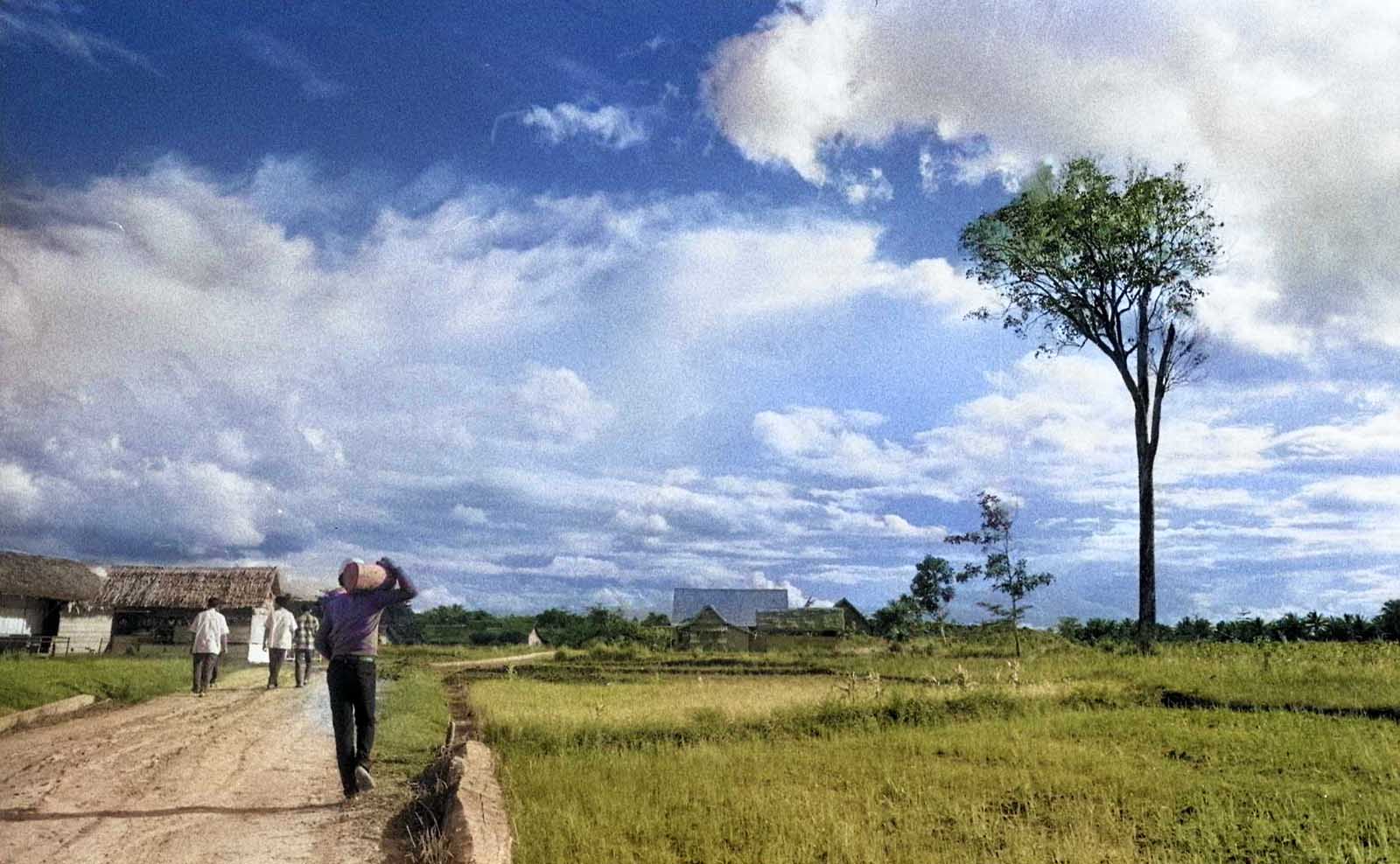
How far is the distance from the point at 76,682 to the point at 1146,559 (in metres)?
24.3

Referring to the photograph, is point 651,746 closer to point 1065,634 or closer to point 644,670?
point 644,670

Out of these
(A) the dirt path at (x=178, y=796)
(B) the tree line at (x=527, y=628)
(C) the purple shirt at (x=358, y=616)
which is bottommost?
(B) the tree line at (x=527, y=628)

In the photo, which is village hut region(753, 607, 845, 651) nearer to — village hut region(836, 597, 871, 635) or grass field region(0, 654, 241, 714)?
village hut region(836, 597, 871, 635)

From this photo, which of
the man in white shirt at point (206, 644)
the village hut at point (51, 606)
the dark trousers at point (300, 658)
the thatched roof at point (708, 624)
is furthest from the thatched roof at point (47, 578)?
the thatched roof at point (708, 624)

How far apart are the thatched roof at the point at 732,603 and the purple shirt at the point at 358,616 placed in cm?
6302

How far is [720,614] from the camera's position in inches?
2773

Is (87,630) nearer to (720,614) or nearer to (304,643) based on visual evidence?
(304,643)

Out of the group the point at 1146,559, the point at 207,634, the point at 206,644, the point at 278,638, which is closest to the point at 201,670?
the point at 206,644

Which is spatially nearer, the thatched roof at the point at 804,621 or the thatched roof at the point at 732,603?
the thatched roof at the point at 804,621

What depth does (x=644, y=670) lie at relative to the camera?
35062 mm

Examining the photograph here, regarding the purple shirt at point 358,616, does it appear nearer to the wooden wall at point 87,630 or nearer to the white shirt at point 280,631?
the white shirt at point 280,631

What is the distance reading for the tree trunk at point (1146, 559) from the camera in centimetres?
2533

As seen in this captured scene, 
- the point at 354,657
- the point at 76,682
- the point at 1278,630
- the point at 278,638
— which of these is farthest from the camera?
the point at 1278,630

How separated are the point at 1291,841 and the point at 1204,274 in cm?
2636
